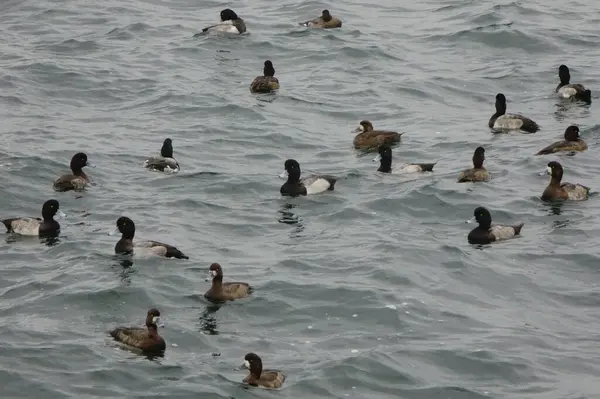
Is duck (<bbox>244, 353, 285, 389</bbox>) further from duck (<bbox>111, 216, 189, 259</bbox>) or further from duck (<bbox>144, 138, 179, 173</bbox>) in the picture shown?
duck (<bbox>144, 138, 179, 173</bbox>)

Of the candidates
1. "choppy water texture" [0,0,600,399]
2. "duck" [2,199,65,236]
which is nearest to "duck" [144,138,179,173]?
"choppy water texture" [0,0,600,399]

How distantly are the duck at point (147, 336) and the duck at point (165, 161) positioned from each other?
31.0ft

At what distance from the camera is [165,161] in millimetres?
30844

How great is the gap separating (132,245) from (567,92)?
14.7 m

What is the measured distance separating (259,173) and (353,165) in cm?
211

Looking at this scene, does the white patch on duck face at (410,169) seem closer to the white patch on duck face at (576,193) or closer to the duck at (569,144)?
the duck at (569,144)

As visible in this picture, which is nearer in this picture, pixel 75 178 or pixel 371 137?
pixel 75 178

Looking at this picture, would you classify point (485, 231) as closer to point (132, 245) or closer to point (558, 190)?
point (558, 190)

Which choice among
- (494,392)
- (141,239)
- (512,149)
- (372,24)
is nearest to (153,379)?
(494,392)

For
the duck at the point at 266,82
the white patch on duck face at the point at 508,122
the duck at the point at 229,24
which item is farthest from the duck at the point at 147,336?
the duck at the point at 229,24

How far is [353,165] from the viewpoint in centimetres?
3159

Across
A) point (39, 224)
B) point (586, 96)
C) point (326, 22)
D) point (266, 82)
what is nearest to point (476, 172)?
point (586, 96)

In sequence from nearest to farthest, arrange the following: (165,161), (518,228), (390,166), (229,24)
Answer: (518,228) < (165,161) < (390,166) < (229,24)

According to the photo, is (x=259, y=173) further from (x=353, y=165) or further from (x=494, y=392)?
(x=494, y=392)
